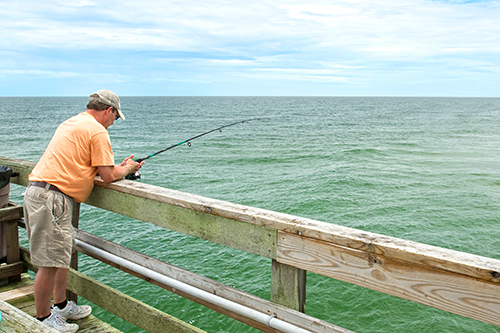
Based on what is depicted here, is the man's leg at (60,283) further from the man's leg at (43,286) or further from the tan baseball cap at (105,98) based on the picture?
the tan baseball cap at (105,98)

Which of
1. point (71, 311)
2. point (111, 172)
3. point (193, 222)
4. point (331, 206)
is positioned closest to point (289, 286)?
point (193, 222)

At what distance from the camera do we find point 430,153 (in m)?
23.2

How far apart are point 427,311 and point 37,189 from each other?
6.26 meters

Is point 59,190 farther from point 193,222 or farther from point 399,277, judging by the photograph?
point 399,277

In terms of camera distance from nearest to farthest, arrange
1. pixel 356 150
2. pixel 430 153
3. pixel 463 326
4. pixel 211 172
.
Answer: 1. pixel 463 326
2. pixel 211 172
3. pixel 430 153
4. pixel 356 150

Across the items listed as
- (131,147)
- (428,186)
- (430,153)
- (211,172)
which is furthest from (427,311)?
(131,147)

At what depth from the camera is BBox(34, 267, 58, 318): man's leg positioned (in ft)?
8.60

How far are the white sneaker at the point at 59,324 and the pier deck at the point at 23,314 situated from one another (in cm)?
9

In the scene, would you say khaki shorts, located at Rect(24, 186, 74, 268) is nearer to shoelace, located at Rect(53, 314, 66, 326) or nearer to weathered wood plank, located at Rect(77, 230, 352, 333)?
weathered wood plank, located at Rect(77, 230, 352, 333)

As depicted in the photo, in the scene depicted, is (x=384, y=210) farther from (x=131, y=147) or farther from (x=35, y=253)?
(x=131, y=147)

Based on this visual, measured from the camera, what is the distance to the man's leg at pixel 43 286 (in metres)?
2.62

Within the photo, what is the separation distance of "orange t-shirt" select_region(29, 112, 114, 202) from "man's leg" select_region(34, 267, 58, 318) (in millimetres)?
515

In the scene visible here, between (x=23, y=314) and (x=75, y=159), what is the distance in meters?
1.01

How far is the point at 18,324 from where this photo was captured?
1843 mm
